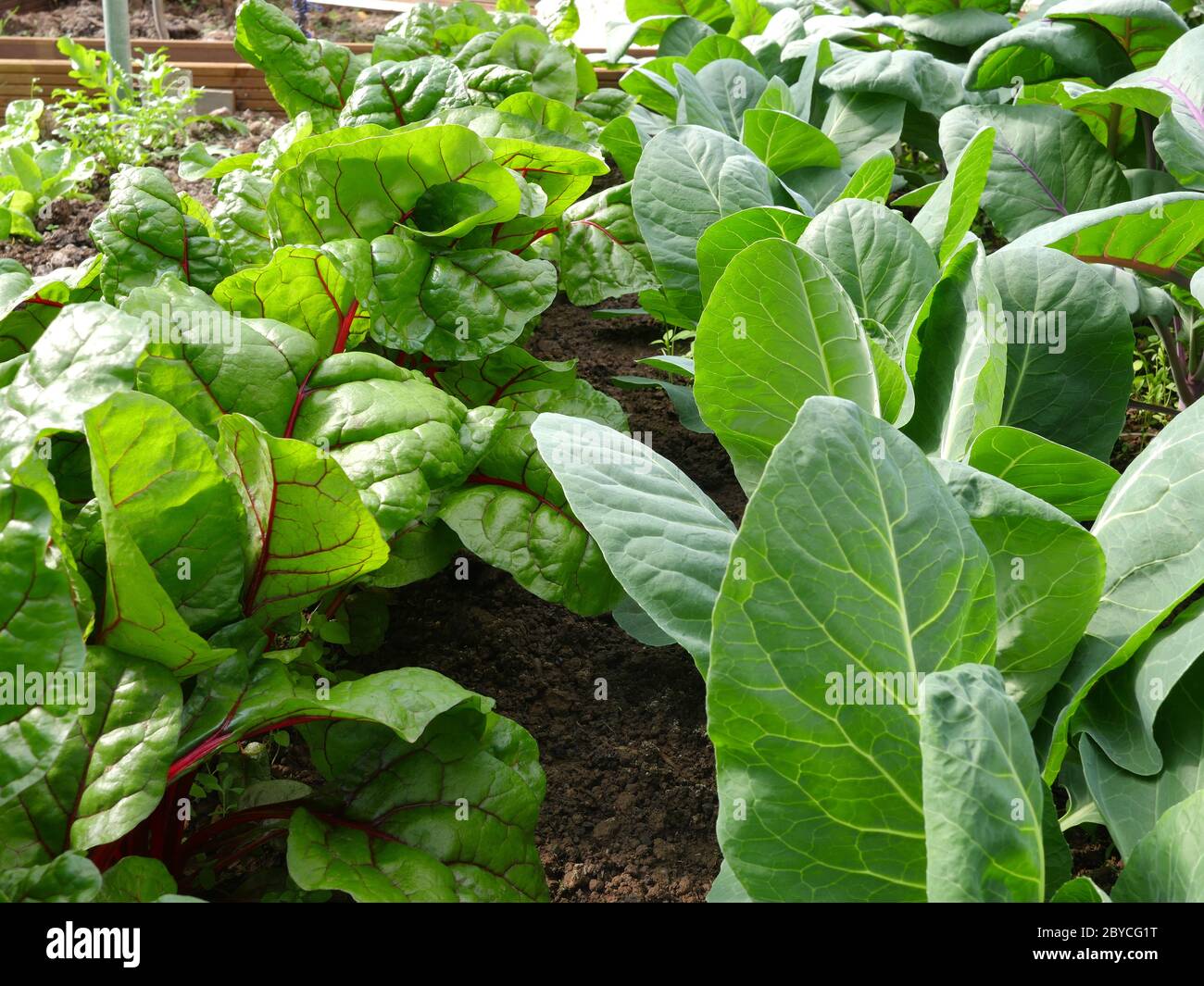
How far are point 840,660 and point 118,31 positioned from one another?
3059 millimetres

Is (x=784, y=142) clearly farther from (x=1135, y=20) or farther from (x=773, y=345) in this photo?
(x=773, y=345)

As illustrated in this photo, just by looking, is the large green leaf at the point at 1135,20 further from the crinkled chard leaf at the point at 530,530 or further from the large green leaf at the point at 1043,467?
the crinkled chard leaf at the point at 530,530

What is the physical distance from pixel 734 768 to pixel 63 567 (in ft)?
1.99

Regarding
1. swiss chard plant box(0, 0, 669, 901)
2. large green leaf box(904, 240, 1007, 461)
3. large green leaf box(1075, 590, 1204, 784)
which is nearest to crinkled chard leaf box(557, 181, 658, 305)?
swiss chard plant box(0, 0, 669, 901)

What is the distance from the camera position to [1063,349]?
1303 mm

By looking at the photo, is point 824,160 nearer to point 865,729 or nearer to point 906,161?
point 906,161

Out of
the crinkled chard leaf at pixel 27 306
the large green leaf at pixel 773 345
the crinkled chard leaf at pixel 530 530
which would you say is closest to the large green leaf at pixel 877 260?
the large green leaf at pixel 773 345

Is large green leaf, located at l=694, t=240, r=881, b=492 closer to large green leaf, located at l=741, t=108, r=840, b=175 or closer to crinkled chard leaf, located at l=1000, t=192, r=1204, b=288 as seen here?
crinkled chard leaf, located at l=1000, t=192, r=1204, b=288

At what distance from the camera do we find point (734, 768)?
902mm

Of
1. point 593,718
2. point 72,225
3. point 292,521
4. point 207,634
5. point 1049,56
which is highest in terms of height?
point 1049,56

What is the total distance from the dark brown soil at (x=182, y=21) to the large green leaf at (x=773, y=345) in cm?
352

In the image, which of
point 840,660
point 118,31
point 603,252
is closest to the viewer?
point 840,660

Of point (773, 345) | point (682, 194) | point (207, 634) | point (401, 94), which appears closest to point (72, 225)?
point (401, 94)

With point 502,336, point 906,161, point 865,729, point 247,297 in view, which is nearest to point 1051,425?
point 865,729
